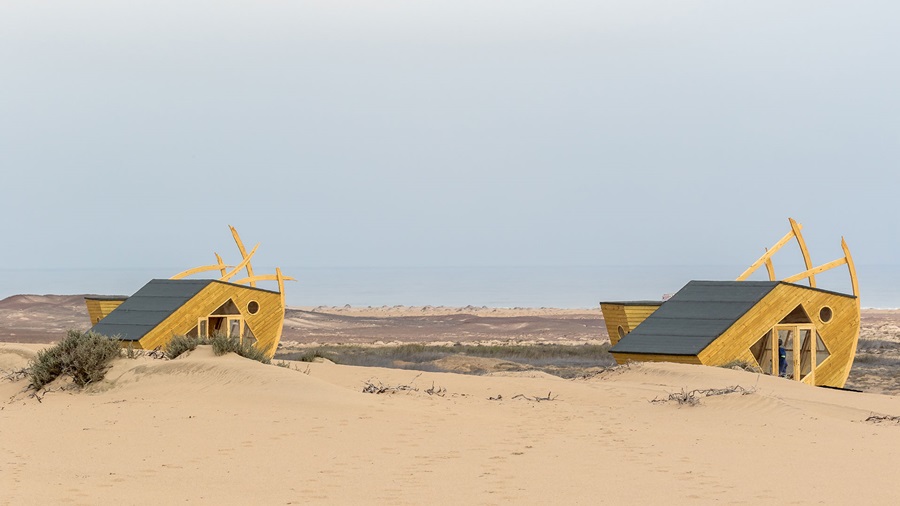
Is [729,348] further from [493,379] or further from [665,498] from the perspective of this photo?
[665,498]

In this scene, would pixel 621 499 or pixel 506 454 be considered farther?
pixel 506 454

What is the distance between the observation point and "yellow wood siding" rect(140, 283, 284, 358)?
82.4 feet

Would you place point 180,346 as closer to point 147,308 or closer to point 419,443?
point 419,443

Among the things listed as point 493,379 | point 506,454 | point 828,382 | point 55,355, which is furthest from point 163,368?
point 828,382

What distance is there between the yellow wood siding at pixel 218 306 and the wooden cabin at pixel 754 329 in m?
10.1

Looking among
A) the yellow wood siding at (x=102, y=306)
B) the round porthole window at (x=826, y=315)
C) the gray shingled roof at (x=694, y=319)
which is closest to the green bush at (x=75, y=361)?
the gray shingled roof at (x=694, y=319)

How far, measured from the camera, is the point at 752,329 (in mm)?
21297

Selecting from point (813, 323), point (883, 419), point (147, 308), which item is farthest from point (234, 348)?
point (813, 323)

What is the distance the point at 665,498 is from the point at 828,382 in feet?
47.5

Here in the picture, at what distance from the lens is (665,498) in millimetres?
9555

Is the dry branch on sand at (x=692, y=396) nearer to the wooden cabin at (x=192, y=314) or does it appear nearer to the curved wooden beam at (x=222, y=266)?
the wooden cabin at (x=192, y=314)

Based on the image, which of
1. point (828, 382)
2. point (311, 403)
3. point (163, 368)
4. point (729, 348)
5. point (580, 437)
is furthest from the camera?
point (828, 382)

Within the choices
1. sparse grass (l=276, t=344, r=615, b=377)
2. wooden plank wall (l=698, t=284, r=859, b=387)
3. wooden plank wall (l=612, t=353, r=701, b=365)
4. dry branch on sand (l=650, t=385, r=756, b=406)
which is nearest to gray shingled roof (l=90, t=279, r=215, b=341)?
sparse grass (l=276, t=344, r=615, b=377)

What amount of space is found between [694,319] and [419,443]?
10831mm
